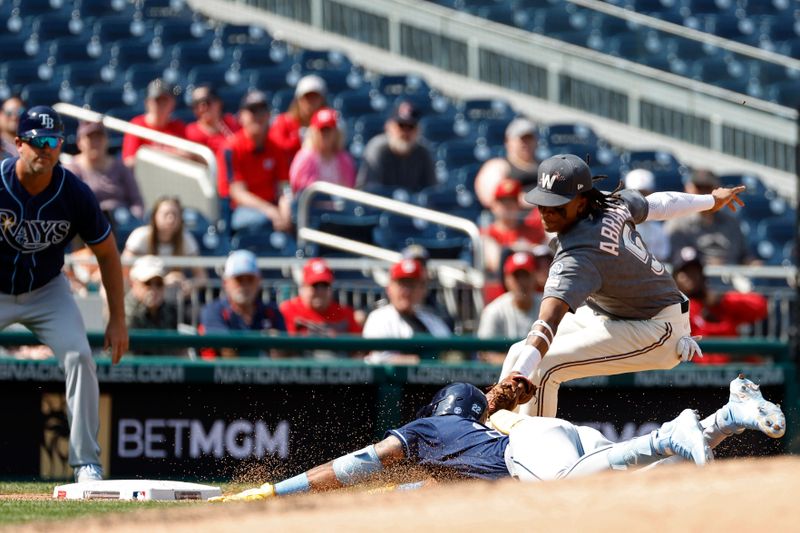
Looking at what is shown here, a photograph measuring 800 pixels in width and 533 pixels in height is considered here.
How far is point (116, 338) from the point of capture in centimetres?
807

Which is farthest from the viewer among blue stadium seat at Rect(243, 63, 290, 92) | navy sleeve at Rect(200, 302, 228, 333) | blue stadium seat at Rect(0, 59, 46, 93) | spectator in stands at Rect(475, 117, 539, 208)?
blue stadium seat at Rect(243, 63, 290, 92)

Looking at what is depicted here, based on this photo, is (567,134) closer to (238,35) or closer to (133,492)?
(238,35)

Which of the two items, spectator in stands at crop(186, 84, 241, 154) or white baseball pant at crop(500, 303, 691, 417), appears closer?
white baseball pant at crop(500, 303, 691, 417)

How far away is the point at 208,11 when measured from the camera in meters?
16.8

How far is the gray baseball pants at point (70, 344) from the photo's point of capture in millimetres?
7793

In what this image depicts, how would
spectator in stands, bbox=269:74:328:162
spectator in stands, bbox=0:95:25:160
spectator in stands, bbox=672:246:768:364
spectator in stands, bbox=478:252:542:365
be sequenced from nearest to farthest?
spectator in stands, bbox=478:252:542:365
spectator in stands, bbox=672:246:768:364
spectator in stands, bbox=0:95:25:160
spectator in stands, bbox=269:74:328:162

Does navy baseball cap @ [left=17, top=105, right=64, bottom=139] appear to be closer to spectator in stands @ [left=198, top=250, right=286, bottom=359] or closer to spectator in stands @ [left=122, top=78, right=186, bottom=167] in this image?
spectator in stands @ [left=198, top=250, right=286, bottom=359]

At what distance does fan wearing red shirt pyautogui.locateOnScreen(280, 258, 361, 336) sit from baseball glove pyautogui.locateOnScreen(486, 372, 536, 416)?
330 centimetres

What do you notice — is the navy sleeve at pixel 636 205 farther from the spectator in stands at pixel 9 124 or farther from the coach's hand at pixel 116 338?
the spectator in stands at pixel 9 124

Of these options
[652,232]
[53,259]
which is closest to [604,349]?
[53,259]

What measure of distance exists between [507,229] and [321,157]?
170 centimetres

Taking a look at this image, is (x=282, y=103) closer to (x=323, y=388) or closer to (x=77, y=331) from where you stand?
(x=323, y=388)

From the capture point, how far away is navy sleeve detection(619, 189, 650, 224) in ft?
24.2

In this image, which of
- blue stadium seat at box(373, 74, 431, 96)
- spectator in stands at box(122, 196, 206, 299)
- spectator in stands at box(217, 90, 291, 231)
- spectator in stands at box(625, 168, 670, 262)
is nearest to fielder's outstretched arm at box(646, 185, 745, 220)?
spectator in stands at box(625, 168, 670, 262)
